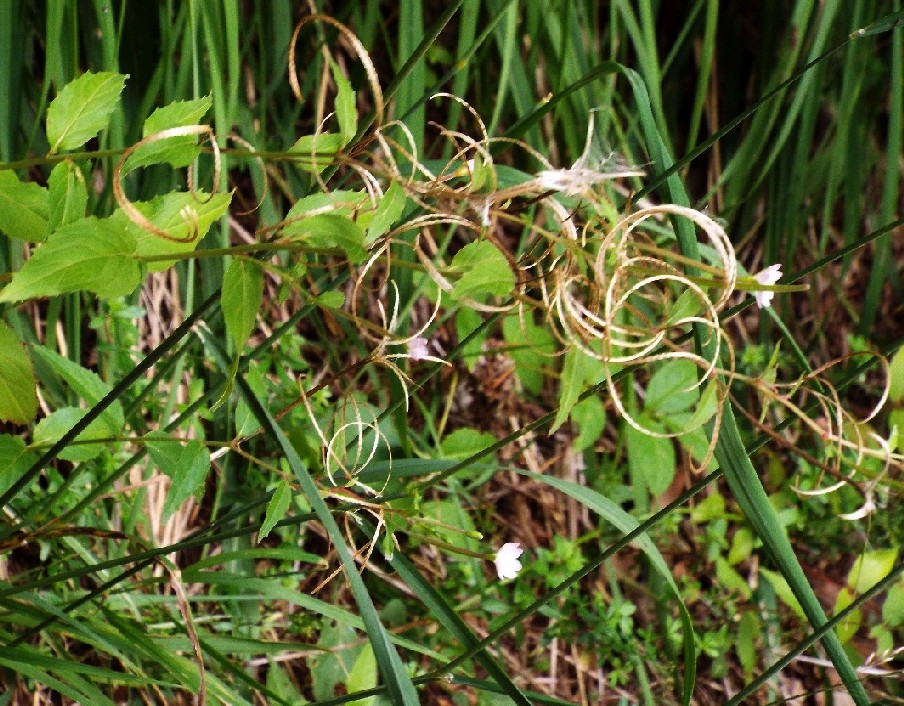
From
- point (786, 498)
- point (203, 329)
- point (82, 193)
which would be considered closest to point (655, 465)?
point (786, 498)

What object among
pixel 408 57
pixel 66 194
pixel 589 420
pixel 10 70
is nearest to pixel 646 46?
pixel 408 57

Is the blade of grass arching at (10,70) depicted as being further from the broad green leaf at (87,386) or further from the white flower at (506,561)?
the white flower at (506,561)

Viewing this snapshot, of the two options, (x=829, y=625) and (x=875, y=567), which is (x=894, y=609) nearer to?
(x=875, y=567)

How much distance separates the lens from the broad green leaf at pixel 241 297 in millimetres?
469

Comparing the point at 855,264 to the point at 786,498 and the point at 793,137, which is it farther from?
the point at 786,498

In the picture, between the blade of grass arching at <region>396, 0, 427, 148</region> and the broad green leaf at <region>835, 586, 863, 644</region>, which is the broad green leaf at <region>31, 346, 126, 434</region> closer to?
the blade of grass arching at <region>396, 0, 427, 148</region>

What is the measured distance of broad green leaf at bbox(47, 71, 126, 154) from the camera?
1.66 feet

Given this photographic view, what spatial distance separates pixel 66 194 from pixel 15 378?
0.12 meters

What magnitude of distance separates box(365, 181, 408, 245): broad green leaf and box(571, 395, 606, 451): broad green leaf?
0.66 m

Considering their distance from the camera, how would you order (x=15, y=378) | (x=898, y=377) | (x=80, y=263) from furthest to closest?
1. (x=898, y=377)
2. (x=15, y=378)
3. (x=80, y=263)

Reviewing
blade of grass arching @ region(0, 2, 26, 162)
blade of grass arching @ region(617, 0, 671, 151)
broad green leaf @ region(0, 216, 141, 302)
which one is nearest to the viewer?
broad green leaf @ region(0, 216, 141, 302)

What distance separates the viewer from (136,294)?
1.01 metres

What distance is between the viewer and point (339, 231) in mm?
463

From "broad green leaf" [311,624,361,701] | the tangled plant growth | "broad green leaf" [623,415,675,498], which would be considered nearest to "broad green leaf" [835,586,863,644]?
the tangled plant growth
